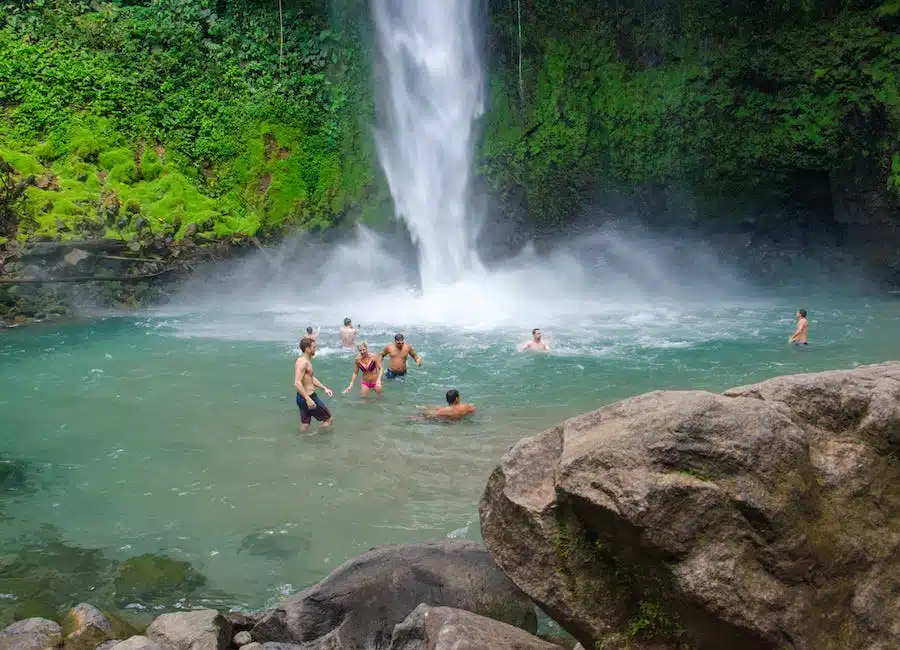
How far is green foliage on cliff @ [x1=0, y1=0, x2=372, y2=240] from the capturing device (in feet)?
70.3

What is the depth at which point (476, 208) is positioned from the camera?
24297 mm

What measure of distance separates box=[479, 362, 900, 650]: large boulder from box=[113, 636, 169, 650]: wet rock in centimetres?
244

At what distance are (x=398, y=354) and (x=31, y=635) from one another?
7.38 metres

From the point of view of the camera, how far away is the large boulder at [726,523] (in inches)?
114

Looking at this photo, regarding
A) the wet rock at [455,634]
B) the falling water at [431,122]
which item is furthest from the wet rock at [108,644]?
the falling water at [431,122]

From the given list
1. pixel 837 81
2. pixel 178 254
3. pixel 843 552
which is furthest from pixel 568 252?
pixel 843 552

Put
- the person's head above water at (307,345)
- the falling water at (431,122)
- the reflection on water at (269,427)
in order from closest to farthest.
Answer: the reflection on water at (269,427) < the person's head above water at (307,345) < the falling water at (431,122)

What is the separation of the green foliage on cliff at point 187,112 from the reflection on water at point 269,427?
562 centimetres

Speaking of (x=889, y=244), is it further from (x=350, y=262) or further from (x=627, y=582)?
(x=627, y=582)

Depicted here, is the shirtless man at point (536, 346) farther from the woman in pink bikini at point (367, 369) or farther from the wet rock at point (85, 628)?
the wet rock at point (85, 628)

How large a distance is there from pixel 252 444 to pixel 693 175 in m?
18.1

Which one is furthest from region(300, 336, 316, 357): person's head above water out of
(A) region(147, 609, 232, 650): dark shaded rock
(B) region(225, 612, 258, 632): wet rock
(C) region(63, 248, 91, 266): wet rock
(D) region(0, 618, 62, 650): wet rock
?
(C) region(63, 248, 91, 266): wet rock

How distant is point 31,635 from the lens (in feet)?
15.8

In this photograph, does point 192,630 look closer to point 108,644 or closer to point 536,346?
point 108,644
